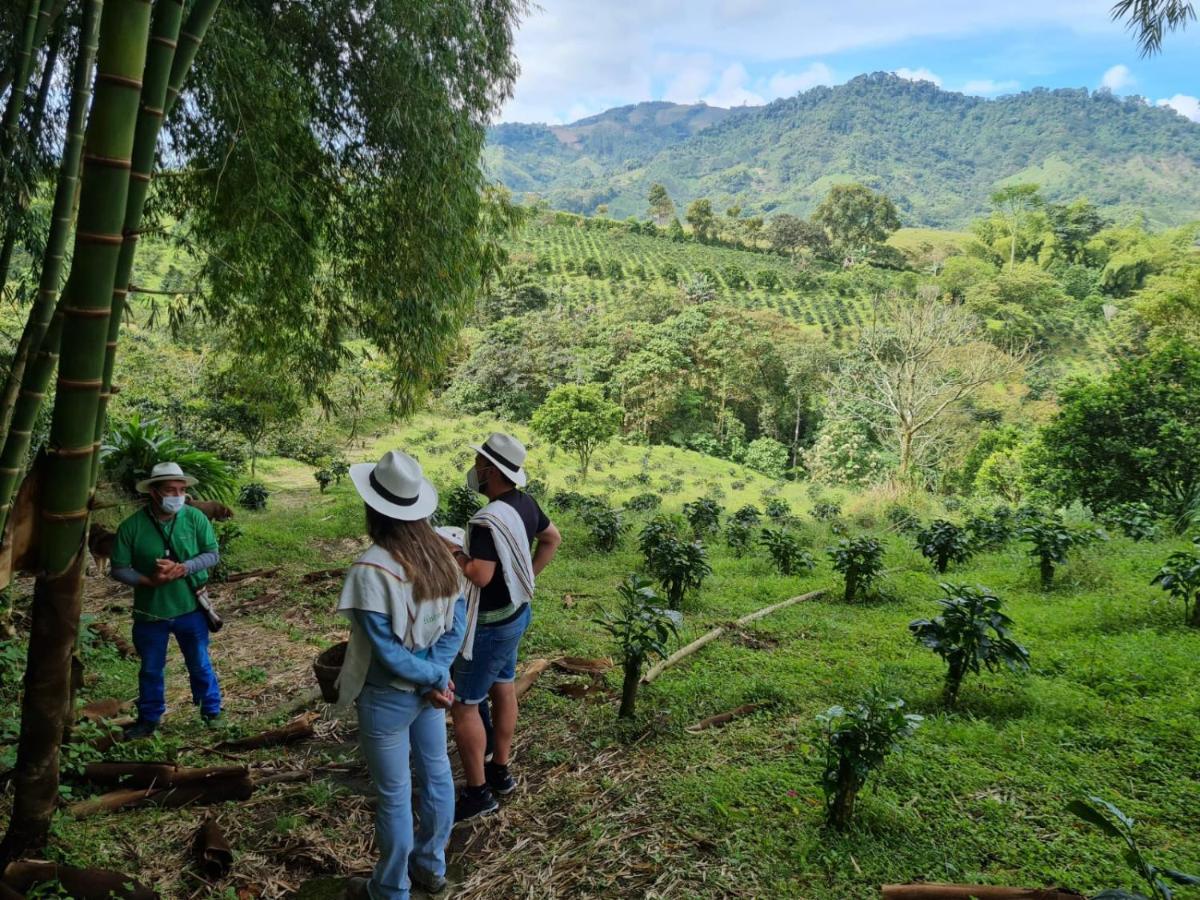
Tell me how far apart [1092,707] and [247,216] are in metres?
6.22

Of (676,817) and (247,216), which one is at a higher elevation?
(247,216)

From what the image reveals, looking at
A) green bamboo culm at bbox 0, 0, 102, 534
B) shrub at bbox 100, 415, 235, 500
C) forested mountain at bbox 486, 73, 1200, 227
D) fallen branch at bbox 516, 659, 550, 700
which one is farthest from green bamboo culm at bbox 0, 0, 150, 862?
forested mountain at bbox 486, 73, 1200, 227

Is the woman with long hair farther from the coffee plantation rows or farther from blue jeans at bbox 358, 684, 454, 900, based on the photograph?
the coffee plantation rows

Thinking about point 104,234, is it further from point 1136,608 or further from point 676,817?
point 1136,608

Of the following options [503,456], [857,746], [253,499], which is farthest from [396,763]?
[253,499]

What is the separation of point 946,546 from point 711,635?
3.71 m

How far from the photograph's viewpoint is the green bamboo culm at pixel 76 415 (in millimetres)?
1656

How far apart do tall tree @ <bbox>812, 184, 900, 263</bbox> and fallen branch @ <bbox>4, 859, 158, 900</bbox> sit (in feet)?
218

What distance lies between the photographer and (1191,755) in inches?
128

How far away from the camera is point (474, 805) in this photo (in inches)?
114

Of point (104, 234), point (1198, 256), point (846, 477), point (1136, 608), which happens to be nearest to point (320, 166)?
point (104, 234)

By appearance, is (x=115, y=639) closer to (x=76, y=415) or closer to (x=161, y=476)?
(x=161, y=476)

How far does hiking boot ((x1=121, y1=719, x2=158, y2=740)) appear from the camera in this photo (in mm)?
3354

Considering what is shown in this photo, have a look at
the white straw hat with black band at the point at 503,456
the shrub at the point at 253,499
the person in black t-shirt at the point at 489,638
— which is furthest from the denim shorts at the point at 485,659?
the shrub at the point at 253,499
